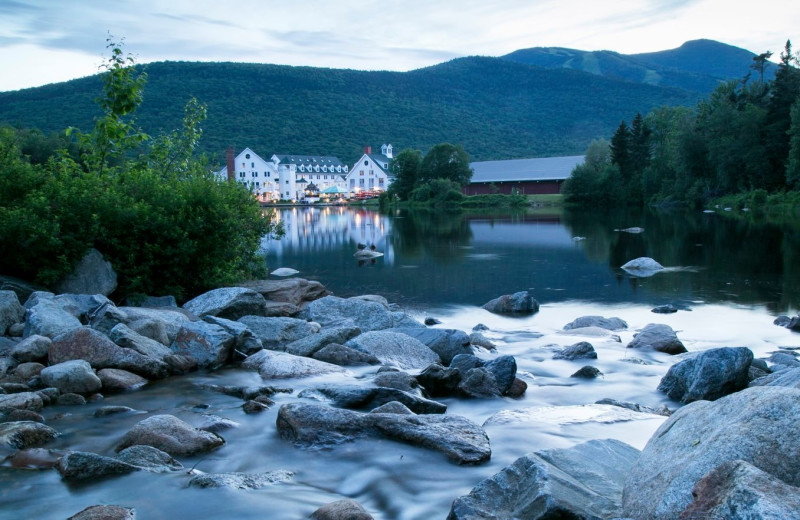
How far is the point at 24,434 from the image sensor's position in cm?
671

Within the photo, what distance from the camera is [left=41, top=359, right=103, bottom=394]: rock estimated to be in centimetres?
840

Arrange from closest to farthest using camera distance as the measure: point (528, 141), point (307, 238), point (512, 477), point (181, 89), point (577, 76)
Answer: point (512, 477)
point (307, 238)
point (181, 89)
point (528, 141)
point (577, 76)

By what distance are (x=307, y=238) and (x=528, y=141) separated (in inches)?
4944

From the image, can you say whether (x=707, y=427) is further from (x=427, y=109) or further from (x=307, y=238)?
(x=427, y=109)

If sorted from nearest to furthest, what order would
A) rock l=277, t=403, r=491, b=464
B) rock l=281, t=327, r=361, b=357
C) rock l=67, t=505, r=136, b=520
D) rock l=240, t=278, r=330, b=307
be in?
1. rock l=67, t=505, r=136, b=520
2. rock l=277, t=403, r=491, b=464
3. rock l=281, t=327, r=361, b=357
4. rock l=240, t=278, r=330, b=307

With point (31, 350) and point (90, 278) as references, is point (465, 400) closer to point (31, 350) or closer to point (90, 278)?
point (31, 350)

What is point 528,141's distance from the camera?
15862cm

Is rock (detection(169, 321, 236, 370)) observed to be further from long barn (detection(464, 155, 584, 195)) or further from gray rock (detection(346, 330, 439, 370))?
long barn (detection(464, 155, 584, 195))

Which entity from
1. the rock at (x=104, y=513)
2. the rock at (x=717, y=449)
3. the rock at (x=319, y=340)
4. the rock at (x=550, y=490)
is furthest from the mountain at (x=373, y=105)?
the rock at (x=717, y=449)

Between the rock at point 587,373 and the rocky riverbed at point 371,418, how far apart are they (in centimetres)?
2

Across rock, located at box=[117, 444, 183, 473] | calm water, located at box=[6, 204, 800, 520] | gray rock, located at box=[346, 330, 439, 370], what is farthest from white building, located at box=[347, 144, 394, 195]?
rock, located at box=[117, 444, 183, 473]

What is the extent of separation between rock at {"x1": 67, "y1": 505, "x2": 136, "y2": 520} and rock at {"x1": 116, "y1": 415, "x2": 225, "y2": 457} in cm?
137

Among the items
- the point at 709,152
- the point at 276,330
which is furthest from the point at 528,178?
the point at 276,330

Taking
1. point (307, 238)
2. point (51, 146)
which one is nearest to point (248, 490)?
point (307, 238)
